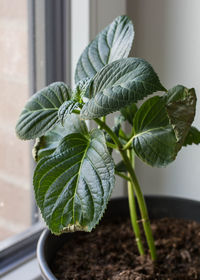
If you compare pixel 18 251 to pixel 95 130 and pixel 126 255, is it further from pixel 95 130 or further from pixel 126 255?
pixel 95 130

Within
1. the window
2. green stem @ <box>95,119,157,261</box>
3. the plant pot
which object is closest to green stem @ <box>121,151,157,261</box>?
green stem @ <box>95,119,157,261</box>

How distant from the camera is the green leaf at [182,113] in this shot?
0.69m

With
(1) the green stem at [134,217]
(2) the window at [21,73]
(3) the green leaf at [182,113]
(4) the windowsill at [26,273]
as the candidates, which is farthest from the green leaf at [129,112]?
(4) the windowsill at [26,273]

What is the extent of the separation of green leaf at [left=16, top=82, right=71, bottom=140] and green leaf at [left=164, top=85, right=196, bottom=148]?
0.18 meters

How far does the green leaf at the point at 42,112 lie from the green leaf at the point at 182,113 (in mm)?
182

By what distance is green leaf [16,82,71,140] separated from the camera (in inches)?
29.6

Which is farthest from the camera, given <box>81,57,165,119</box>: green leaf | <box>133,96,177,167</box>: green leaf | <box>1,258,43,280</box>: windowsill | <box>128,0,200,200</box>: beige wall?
<box>128,0,200,200</box>: beige wall

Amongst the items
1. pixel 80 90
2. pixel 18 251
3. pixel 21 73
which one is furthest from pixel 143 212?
pixel 21 73

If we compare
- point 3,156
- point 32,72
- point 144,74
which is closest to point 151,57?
point 32,72

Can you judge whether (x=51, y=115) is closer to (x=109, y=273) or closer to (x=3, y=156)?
(x=109, y=273)

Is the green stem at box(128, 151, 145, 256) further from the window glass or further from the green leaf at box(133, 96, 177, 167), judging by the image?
the window glass

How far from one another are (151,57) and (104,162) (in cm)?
61

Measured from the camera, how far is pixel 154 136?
0.75 m

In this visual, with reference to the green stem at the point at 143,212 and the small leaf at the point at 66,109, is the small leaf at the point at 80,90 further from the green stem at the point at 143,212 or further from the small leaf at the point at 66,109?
the green stem at the point at 143,212
